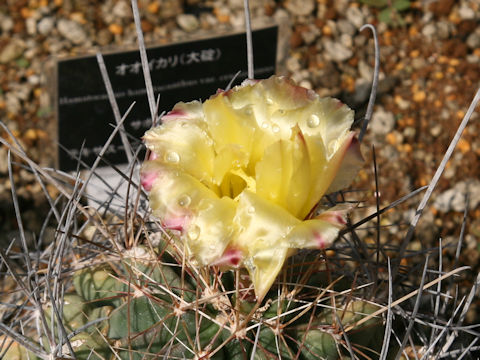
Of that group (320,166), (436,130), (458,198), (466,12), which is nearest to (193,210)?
(320,166)

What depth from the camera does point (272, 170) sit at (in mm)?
605

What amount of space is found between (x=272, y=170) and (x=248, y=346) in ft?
0.85

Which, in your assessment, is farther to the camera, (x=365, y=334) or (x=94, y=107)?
(x=94, y=107)

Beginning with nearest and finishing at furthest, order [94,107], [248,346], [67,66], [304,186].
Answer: [304,186], [248,346], [67,66], [94,107]

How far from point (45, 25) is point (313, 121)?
188 centimetres

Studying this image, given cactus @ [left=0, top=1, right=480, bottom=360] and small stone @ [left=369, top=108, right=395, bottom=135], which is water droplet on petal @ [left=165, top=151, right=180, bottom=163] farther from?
small stone @ [left=369, top=108, right=395, bottom=135]

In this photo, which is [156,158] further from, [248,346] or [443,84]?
[443,84]

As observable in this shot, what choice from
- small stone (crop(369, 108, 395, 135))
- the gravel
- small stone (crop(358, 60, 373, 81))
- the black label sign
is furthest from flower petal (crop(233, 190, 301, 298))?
small stone (crop(358, 60, 373, 81))

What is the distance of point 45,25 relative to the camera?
2299mm

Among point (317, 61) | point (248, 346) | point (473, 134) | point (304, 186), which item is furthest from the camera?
point (317, 61)

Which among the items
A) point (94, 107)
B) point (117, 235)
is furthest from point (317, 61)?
point (117, 235)

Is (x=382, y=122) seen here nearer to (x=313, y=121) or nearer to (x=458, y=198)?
(x=458, y=198)

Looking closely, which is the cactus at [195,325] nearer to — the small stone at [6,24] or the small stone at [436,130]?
the small stone at [436,130]

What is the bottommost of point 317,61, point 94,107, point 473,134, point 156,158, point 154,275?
point 473,134
